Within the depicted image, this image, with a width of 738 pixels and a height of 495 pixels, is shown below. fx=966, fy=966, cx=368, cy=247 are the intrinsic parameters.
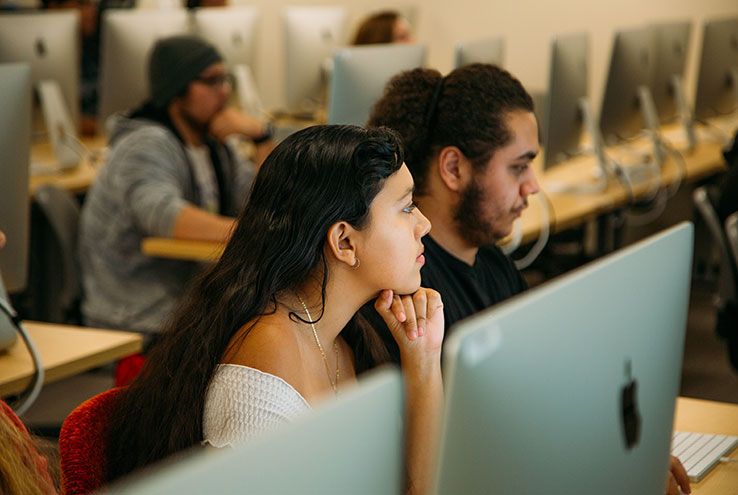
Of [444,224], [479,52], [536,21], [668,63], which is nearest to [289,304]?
[444,224]

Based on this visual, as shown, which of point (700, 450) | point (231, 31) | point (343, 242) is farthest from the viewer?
point (231, 31)

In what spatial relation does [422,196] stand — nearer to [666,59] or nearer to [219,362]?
[219,362]

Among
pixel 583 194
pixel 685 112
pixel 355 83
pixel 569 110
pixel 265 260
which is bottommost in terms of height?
pixel 583 194

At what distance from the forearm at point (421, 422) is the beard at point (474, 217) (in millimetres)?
388

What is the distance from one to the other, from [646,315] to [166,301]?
2.06 meters

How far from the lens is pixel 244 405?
1124 mm

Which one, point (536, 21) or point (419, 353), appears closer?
point (419, 353)

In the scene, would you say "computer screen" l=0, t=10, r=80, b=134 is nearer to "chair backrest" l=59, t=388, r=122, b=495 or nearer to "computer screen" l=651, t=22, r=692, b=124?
"computer screen" l=651, t=22, r=692, b=124

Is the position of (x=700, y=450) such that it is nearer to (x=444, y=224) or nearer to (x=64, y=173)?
(x=444, y=224)

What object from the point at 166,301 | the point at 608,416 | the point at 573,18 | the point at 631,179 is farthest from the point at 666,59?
the point at 608,416

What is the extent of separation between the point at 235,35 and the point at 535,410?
12.7ft

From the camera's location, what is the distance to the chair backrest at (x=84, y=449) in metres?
1.16

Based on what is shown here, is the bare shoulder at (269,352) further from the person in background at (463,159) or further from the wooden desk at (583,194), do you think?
the wooden desk at (583,194)

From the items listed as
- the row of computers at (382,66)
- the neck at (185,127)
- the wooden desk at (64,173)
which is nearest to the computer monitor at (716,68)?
the row of computers at (382,66)
